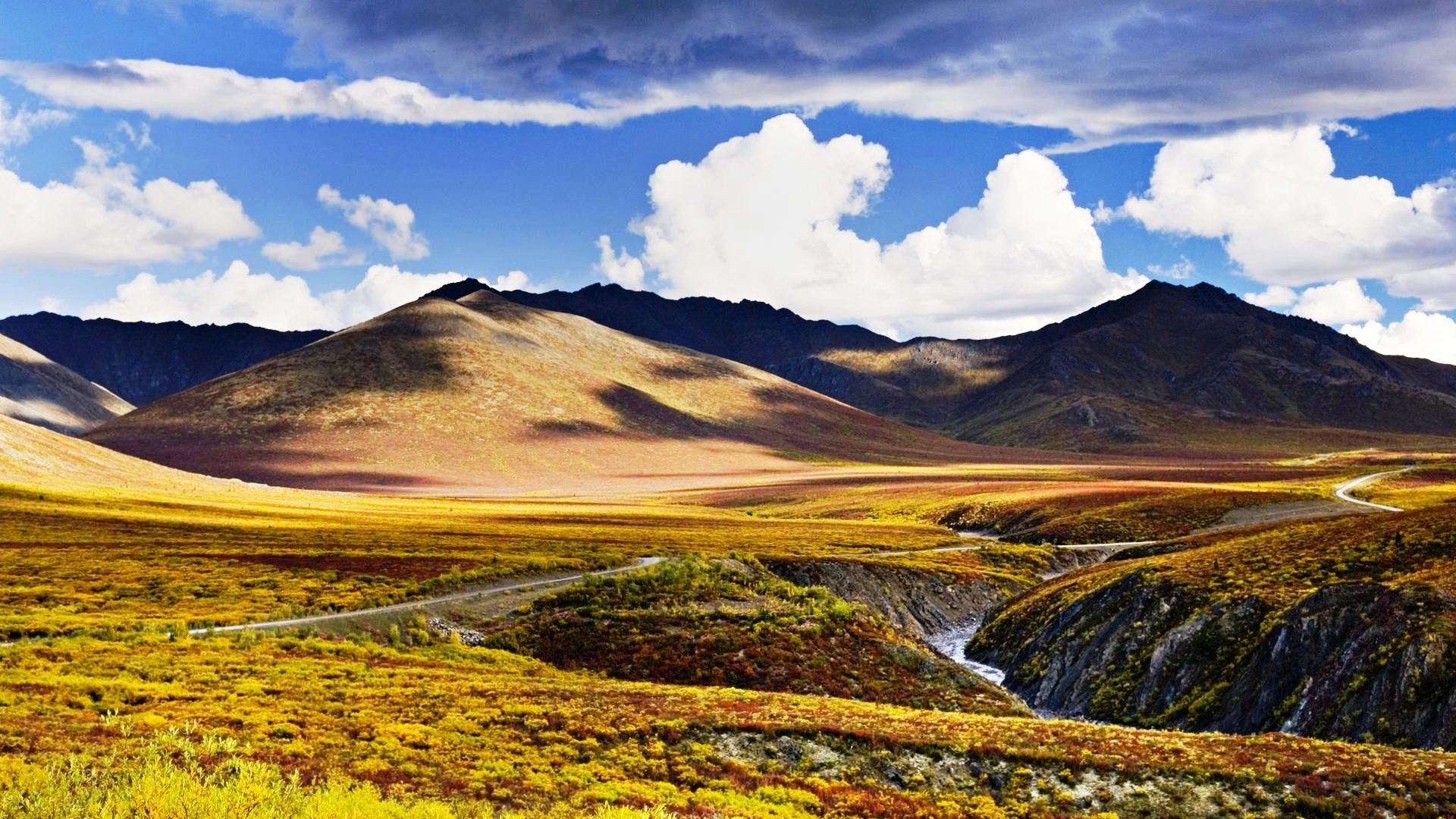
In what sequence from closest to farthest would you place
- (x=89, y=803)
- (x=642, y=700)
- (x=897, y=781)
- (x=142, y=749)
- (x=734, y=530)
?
(x=89, y=803)
(x=142, y=749)
(x=897, y=781)
(x=642, y=700)
(x=734, y=530)

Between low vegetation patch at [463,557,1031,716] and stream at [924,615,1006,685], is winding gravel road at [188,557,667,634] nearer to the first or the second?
low vegetation patch at [463,557,1031,716]

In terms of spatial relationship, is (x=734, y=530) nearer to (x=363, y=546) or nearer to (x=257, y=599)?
(x=363, y=546)

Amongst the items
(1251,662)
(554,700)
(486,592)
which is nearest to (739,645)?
(554,700)

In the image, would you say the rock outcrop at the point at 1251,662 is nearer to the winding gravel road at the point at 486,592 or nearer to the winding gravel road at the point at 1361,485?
the winding gravel road at the point at 486,592

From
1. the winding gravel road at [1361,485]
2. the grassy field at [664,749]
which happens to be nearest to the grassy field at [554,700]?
the grassy field at [664,749]

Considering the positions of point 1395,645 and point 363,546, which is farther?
point 363,546

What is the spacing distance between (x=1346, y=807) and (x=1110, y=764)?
18.4ft

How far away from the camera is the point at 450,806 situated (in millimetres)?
17625

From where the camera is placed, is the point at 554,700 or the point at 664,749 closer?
the point at 664,749

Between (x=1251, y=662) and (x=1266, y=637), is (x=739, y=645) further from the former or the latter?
(x=1266, y=637)

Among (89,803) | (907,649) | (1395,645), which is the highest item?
(89,803)

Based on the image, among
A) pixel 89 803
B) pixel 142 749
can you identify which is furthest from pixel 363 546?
pixel 89 803

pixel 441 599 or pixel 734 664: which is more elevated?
pixel 441 599

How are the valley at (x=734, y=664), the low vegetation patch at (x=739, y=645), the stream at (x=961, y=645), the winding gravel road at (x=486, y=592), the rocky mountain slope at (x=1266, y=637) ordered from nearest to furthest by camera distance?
the valley at (x=734, y=664) < the rocky mountain slope at (x=1266, y=637) < the low vegetation patch at (x=739, y=645) < the winding gravel road at (x=486, y=592) < the stream at (x=961, y=645)
